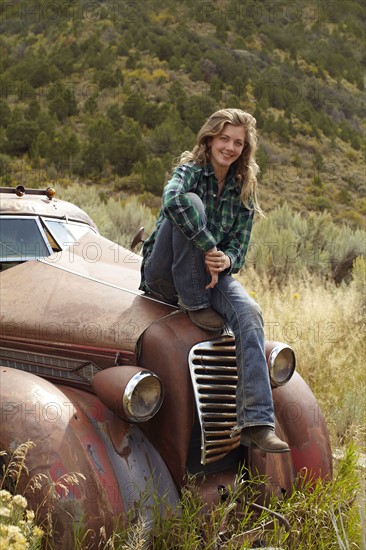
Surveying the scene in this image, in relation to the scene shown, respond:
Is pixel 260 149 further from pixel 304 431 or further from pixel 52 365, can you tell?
pixel 52 365

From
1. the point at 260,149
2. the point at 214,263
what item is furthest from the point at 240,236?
the point at 260,149

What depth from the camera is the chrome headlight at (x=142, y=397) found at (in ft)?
9.98

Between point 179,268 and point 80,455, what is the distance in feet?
3.64

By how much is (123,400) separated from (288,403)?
3.81 feet

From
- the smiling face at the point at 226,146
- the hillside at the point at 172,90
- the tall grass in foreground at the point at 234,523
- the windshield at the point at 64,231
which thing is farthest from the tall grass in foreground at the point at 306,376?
the hillside at the point at 172,90

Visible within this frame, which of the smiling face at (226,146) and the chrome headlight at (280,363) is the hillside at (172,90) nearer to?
the smiling face at (226,146)

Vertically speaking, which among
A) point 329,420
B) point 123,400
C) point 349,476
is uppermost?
point 123,400

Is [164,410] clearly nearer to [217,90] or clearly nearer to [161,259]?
[161,259]

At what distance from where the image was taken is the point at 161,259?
3.55m

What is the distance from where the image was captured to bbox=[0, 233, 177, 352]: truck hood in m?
3.44

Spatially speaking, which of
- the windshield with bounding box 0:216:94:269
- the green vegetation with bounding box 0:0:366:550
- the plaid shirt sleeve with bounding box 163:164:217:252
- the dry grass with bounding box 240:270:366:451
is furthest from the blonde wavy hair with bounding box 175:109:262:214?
the dry grass with bounding box 240:270:366:451

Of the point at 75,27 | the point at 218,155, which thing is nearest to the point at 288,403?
the point at 218,155

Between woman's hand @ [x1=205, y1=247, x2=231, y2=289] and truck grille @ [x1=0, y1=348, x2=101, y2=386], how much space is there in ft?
2.61

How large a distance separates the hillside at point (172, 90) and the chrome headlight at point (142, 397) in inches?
554
